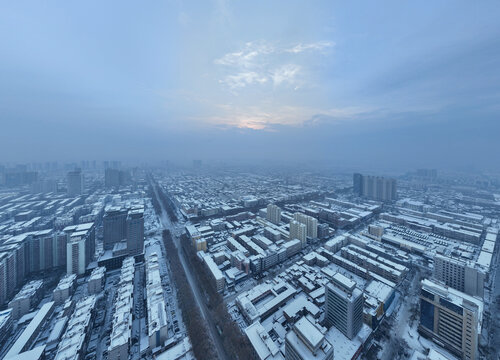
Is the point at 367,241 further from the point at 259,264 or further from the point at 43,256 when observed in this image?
the point at 43,256

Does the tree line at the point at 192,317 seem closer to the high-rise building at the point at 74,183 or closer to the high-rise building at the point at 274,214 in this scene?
the high-rise building at the point at 274,214

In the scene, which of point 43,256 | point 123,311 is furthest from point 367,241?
point 43,256

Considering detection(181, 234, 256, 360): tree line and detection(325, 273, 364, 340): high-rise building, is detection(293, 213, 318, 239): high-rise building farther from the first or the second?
detection(181, 234, 256, 360): tree line

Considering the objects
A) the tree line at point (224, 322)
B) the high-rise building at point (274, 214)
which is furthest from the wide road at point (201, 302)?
the high-rise building at point (274, 214)

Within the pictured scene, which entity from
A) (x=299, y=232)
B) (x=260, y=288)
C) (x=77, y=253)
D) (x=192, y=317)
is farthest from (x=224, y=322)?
(x=77, y=253)

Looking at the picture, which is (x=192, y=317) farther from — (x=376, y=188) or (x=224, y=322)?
(x=376, y=188)
